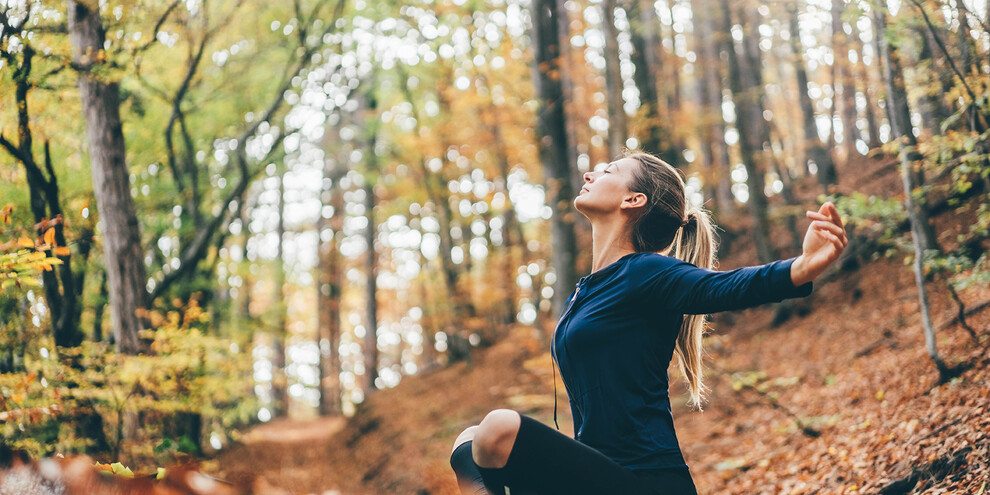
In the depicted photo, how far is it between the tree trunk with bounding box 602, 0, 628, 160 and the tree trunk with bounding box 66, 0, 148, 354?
22.2ft

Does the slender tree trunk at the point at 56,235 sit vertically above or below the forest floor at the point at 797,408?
above

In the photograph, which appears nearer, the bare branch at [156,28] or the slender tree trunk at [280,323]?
the bare branch at [156,28]

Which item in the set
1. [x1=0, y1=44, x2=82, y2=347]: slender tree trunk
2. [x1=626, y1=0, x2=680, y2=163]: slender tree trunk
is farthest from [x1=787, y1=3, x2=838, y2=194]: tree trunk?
[x1=0, y1=44, x2=82, y2=347]: slender tree trunk

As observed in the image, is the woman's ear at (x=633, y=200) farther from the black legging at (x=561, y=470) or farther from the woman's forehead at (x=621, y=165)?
the black legging at (x=561, y=470)

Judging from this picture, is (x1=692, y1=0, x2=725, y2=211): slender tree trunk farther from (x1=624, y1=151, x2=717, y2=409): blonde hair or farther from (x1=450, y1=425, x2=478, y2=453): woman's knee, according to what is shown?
(x1=450, y1=425, x2=478, y2=453): woman's knee

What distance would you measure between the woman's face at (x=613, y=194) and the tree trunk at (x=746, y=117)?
9.53m

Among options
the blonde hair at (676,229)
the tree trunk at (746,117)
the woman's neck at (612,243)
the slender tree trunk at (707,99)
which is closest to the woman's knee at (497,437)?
the woman's neck at (612,243)

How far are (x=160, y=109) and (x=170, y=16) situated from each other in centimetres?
239

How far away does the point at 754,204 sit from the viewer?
11.5 meters

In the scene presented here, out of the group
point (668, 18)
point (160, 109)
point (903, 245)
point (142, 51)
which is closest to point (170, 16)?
point (142, 51)

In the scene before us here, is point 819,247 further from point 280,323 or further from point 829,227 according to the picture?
point 280,323

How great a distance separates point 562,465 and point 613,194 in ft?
3.49

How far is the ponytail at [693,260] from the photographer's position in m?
2.63

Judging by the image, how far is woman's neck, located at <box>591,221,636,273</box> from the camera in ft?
8.29
